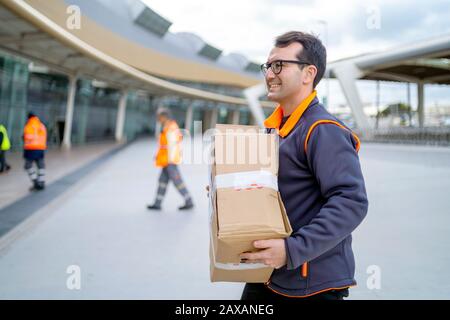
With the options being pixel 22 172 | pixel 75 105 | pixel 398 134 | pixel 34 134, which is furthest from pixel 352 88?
pixel 34 134

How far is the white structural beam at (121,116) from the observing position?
19.3 metres

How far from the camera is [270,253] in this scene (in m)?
1.03

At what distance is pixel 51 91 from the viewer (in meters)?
11.9

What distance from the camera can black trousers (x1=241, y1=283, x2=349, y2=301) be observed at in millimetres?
1235

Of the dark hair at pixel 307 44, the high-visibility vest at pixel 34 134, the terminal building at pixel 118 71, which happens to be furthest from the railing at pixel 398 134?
the dark hair at pixel 307 44

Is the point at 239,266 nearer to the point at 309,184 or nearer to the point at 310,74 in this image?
the point at 309,184

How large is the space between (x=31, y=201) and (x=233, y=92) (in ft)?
101

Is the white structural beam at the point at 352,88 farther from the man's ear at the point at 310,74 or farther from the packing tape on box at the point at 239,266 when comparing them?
the packing tape on box at the point at 239,266

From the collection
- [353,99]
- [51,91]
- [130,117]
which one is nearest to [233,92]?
[130,117]

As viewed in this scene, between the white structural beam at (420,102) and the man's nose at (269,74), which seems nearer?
the man's nose at (269,74)

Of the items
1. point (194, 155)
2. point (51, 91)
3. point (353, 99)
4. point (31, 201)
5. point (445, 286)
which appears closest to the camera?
point (194, 155)

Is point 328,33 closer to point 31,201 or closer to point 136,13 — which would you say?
point 136,13

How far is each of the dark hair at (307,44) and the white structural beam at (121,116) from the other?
18.2m

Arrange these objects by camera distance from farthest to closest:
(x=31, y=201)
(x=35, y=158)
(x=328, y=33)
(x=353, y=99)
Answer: (x=353, y=99) → (x=35, y=158) → (x=31, y=201) → (x=328, y=33)
